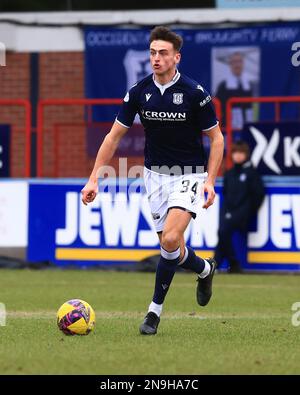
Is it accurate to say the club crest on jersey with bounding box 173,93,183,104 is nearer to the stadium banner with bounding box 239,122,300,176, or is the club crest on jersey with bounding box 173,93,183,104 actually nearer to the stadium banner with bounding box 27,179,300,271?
the stadium banner with bounding box 27,179,300,271

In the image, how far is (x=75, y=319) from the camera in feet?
30.2

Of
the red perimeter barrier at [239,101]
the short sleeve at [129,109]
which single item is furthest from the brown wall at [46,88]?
the short sleeve at [129,109]

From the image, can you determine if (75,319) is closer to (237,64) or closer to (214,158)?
(214,158)

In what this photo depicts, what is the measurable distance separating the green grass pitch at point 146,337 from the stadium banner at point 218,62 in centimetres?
396

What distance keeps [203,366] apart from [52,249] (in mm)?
9649

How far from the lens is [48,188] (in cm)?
1703

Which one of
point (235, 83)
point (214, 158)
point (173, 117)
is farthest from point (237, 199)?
point (173, 117)

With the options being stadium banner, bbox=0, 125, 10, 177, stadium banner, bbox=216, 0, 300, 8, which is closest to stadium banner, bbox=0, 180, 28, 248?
stadium banner, bbox=0, 125, 10, 177

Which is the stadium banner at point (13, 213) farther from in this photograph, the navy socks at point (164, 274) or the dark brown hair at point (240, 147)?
the navy socks at point (164, 274)

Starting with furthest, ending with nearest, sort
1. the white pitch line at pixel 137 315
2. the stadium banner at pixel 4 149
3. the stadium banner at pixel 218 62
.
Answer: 1. the stadium banner at pixel 218 62
2. the stadium banner at pixel 4 149
3. the white pitch line at pixel 137 315

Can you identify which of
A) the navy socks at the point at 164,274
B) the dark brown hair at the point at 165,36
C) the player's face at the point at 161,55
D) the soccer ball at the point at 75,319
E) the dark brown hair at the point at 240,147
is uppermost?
the dark brown hair at the point at 165,36

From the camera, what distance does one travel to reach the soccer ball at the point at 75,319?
30.1ft
